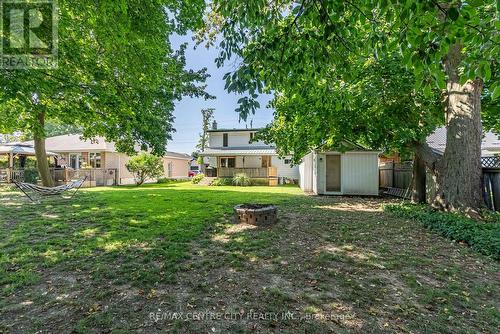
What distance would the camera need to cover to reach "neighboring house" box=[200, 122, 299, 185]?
73.5 feet

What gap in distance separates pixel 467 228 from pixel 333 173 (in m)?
9.07

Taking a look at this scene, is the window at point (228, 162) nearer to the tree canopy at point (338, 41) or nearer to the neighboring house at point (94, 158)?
the neighboring house at point (94, 158)

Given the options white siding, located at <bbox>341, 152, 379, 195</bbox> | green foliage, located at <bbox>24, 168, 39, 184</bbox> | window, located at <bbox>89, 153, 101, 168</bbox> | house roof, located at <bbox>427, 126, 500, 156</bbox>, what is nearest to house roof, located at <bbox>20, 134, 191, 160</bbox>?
window, located at <bbox>89, 153, 101, 168</bbox>

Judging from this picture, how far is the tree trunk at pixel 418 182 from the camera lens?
33.6 ft

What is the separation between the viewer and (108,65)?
24.9 ft

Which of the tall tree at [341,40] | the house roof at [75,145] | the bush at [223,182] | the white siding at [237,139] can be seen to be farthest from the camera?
the white siding at [237,139]

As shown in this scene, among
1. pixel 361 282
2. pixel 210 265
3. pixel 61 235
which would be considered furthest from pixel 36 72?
pixel 361 282

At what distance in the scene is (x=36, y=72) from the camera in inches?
195

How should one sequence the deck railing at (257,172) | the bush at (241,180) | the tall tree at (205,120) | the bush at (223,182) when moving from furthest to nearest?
the tall tree at (205,120)
the deck railing at (257,172)
the bush at (223,182)
the bush at (241,180)

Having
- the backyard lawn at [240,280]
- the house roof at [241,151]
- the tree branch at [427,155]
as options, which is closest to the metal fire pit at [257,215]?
the backyard lawn at [240,280]

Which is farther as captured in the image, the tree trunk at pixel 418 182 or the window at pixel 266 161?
the window at pixel 266 161

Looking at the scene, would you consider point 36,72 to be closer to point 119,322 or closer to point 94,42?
point 94,42

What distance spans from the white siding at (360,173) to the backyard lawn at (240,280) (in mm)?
7153

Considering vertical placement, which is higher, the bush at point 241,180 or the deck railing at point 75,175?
the deck railing at point 75,175
